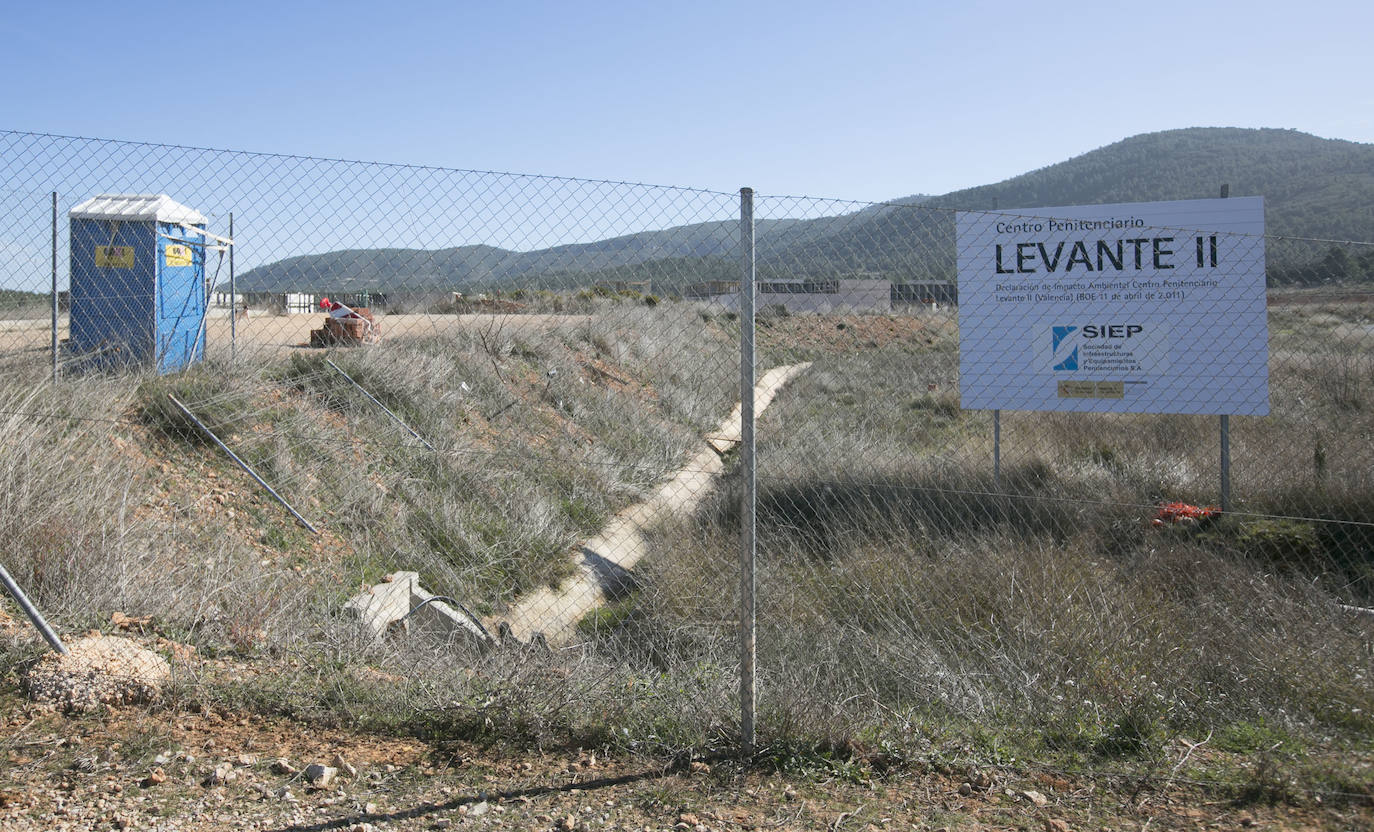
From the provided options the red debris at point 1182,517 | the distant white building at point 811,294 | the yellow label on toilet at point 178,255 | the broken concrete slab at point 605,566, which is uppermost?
the yellow label on toilet at point 178,255

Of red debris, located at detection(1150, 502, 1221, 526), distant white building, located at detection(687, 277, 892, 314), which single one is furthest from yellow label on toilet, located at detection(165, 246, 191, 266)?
red debris, located at detection(1150, 502, 1221, 526)

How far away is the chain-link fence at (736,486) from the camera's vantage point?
395 centimetres

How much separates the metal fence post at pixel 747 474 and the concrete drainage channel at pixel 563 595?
162 cm

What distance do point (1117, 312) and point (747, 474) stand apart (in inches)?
268

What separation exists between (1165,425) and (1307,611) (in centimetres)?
636

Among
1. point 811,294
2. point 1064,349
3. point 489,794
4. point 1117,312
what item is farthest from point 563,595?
point 1117,312

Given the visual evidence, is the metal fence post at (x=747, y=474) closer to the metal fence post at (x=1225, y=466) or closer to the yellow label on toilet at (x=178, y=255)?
the metal fence post at (x=1225, y=466)

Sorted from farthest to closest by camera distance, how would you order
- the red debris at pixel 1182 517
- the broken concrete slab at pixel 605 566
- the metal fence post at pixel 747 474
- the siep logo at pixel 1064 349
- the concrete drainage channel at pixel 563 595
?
the siep logo at pixel 1064 349, the red debris at pixel 1182 517, the broken concrete slab at pixel 605 566, the concrete drainage channel at pixel 563 595, the metal fence post at pixel 747 474

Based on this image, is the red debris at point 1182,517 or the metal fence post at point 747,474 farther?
the red debris at point 1182,517

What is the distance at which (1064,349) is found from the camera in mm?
9234

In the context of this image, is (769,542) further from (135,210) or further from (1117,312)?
(135,210)

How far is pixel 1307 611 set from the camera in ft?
15.0

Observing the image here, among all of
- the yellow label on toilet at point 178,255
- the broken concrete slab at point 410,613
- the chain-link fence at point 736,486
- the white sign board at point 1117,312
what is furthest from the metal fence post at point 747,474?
the yellow label on toilet at point 178,255

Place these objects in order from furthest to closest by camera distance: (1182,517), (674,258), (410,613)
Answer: (1182,517), (410,613), (674,258)
